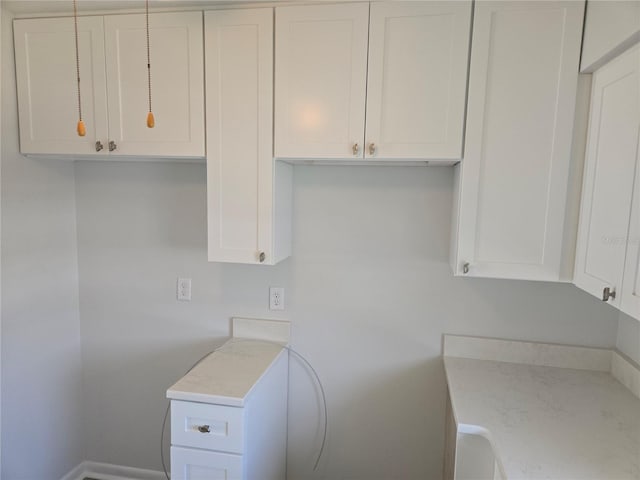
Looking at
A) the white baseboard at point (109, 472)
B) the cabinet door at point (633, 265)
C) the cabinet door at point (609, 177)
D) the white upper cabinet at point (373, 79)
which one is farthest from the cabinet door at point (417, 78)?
the white baseboard at point (109, 472)

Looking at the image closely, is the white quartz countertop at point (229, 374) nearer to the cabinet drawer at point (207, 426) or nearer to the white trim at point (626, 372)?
the cabinet drawer at point (207, 426)

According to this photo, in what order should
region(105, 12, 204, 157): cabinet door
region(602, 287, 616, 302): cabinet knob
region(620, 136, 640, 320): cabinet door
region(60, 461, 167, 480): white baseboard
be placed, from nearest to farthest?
1. region(620, 136, 640, 320): cabinet door
2. region(602, 287, 616, 302): cabinet knob
3. region(105, 12, 204, 157): cabinet door
4. region(60, 461, 167, 480): white baseboard

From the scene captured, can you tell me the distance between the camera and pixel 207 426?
59.3 inches

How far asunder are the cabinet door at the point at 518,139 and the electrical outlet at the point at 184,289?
4.64 ft

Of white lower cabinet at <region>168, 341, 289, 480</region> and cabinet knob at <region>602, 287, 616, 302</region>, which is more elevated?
cabinet knob at <region>602, 287, 616, 302</region>

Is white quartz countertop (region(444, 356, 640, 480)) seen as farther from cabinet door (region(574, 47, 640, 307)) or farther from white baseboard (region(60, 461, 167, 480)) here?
white baseboard (region(60, 461, 167, 480))

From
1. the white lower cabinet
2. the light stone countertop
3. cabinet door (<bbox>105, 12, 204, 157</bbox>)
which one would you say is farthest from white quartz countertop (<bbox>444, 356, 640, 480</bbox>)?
cabinet door (<bbox>105, 12, 204, 157</bbox>)

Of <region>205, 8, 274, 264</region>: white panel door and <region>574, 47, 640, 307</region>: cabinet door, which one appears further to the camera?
<region>205, 8, 274, 264</region>: white panel door

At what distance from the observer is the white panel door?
1610mm

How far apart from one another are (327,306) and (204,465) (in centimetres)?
88

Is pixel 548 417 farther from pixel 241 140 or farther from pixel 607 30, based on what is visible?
pixel 241 140

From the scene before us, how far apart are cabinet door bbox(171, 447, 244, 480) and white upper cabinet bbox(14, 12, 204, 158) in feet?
4.04

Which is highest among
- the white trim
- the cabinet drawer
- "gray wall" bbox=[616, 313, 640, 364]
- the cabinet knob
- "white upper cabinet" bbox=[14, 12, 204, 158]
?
"white upper cabinet" bbox=[14, 12, 204, 158]

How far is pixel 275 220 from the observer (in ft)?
5.68
